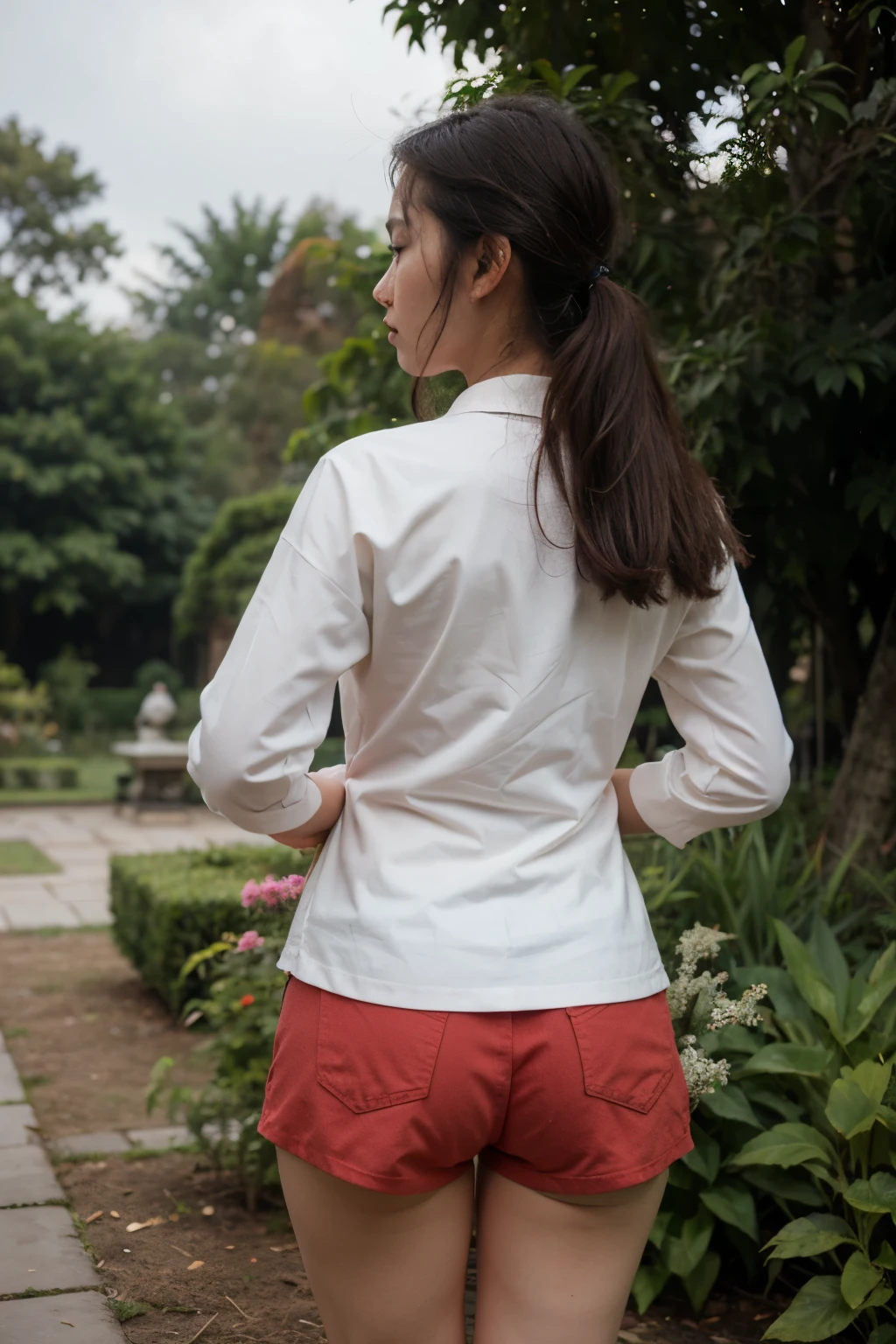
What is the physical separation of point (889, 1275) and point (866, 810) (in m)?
1.33

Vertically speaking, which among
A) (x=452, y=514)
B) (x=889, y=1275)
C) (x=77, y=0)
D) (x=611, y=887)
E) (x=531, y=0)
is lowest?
(x=889, y=1275)

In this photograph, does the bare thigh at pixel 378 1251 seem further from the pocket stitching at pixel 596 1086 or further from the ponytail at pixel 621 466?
the ponytail at pixel 621 466

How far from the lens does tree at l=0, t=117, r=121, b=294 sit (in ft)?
84.4

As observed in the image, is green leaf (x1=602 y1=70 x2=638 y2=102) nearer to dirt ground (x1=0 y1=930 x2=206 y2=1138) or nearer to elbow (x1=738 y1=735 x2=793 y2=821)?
elbow (x1=738 y1=735 x2=793 y2=821)

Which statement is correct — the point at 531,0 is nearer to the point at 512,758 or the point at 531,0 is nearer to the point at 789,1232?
the point at 512,758

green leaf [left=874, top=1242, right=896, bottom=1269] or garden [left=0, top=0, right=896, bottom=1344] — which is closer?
green leaf [left=874, top=1242, right=896, bottom=1269]

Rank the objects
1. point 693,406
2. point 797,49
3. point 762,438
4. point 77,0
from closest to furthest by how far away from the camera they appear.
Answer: point 797,49
point 693,406
point 762,438
point 77,0

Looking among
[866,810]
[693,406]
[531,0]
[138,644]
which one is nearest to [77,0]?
[531,0]

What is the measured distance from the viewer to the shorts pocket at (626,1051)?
3.40 ft

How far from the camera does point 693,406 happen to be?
2.92m

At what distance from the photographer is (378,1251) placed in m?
1.05

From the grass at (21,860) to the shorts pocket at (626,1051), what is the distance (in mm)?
7333

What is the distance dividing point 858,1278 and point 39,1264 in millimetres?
1502

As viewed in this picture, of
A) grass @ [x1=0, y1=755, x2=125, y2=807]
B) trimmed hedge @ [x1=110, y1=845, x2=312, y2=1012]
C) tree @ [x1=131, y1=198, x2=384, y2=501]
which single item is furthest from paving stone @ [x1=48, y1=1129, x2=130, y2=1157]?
tree @ [x1=131, y1=198, x2=384, y2=501]
